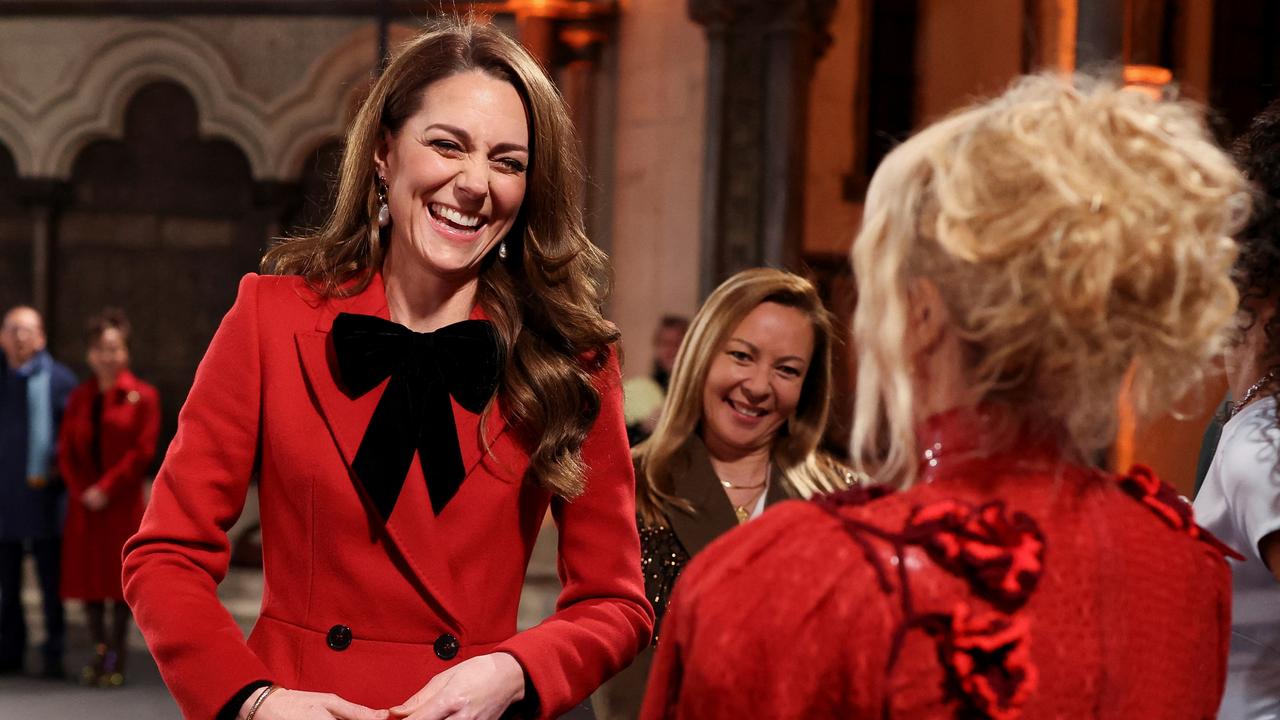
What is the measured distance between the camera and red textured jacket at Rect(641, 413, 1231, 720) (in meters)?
1.23

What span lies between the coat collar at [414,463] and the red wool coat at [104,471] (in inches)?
225

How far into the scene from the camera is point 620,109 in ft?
35.0

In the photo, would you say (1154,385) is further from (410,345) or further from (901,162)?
(410,345)

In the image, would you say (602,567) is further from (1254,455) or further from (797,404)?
(797,404)

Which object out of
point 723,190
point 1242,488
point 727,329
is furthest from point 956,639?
point 723,190

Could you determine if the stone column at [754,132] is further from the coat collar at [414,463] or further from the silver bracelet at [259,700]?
the silver bracelet at [259,700]

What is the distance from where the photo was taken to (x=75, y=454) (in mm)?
7523

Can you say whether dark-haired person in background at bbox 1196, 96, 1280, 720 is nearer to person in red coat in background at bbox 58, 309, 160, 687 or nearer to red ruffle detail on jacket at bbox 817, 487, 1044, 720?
red ruffle detail on jacket at bbox 817, 487, 1044, 720

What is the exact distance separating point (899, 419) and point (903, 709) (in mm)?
250

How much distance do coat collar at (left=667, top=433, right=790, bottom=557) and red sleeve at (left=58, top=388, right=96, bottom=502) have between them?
512 centimetres

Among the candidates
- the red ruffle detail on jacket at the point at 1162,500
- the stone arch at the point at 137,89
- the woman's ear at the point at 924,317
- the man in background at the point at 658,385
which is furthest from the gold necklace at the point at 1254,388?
the stone arch at the point at 137,89

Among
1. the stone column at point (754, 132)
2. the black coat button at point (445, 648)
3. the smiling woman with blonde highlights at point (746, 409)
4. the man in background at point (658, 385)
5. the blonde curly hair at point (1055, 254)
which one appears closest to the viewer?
the blonde curly hair at point (1055, 254)

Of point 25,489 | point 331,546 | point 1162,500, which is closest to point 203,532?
point 331,546

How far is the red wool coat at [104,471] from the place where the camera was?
24.4ft
